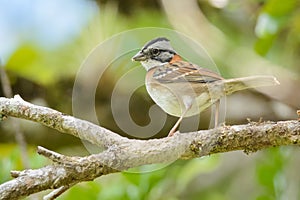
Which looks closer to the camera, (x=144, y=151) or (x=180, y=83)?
(x=144, y=151)

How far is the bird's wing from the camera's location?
1.37 meters

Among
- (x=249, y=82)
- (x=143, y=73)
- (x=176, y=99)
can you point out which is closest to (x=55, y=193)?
(x=176, y=99)

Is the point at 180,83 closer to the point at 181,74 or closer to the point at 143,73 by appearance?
the point at 181,74

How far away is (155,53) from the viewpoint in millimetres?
1396

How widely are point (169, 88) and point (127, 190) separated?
0.70 m

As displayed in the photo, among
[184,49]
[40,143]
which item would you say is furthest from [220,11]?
[40,143]

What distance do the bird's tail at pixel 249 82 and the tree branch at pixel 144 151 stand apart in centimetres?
7

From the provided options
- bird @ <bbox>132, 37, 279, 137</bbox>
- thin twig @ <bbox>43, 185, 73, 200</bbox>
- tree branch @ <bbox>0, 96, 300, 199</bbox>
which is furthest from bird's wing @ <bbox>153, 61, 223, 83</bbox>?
thin twig @ <bbox>43, 185, 73, 200</bbox>

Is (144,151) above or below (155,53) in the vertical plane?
below

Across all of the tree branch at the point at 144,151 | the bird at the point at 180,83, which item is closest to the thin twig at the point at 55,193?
the tree branch at the point at 144,151

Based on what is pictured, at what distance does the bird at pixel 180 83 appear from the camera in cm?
129

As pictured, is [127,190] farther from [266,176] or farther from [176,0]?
[176,0]

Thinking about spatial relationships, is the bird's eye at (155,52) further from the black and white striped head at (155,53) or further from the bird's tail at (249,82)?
the bird's tail at (249,82)

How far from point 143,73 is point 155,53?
75cm
